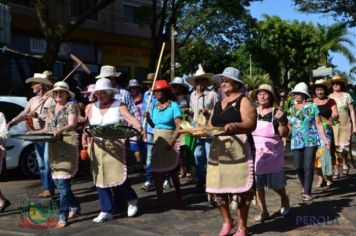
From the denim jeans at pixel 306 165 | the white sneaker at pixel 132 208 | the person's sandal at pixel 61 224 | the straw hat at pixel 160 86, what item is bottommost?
the person's sandal at pixel 61 224

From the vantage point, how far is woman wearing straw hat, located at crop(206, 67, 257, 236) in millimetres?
6043

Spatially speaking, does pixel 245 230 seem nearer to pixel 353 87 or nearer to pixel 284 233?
pixel 284 233

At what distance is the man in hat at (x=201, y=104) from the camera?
9.00 meters

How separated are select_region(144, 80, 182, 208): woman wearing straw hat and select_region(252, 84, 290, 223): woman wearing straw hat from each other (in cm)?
120

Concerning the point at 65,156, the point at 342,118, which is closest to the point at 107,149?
the point at 65,156

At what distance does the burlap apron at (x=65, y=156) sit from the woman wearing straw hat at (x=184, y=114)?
186 centimetres

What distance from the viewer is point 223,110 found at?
613 cm

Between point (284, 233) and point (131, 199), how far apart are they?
1985 mm

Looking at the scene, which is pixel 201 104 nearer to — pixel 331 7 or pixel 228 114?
pixel 228 114

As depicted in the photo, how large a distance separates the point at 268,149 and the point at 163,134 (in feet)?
5.21

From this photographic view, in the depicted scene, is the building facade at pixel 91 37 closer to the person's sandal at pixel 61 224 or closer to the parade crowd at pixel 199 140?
the parade crowd at pixel 199 140

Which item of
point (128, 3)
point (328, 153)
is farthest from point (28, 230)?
point (128, 3)

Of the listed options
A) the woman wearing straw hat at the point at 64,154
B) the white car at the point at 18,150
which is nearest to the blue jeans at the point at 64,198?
the woman wearing straw hat at the point at 64,154

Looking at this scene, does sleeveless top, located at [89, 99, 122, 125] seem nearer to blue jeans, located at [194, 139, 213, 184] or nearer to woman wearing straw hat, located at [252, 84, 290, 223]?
woman wearing straw hat, located at [252, 84, 290, 223]
